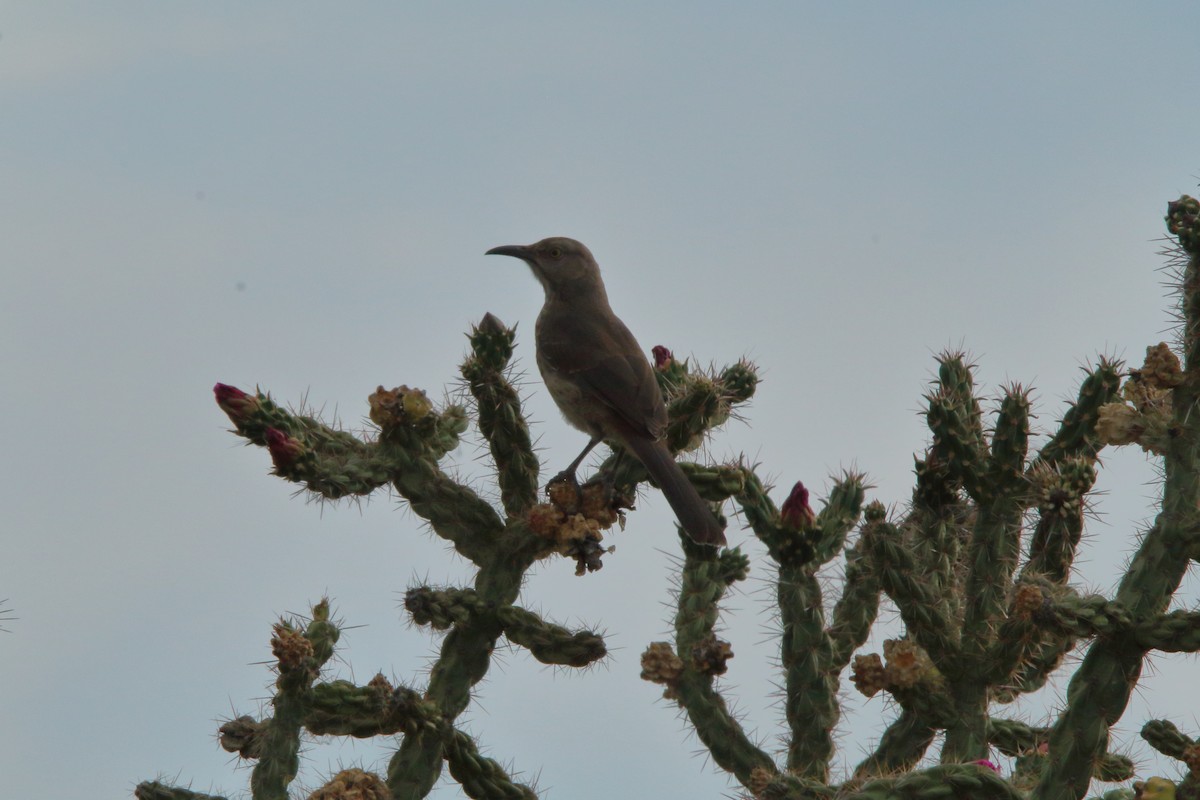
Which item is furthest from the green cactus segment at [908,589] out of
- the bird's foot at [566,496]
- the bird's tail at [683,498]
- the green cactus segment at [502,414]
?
the green cactus segment at [502,414]

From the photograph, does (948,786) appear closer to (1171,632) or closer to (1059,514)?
(1171,632)

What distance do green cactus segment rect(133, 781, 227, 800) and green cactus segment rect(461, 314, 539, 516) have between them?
4.59 ft

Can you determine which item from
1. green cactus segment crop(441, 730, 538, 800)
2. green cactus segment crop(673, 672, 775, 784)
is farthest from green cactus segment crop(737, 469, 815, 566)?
green cactus segment crop(441, 730, 538, 800)

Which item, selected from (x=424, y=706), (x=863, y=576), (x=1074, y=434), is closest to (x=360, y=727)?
(x=424, y=706)

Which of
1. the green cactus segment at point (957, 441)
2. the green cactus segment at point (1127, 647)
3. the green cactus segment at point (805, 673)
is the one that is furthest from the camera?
the green cactus segment at point (957, 441)

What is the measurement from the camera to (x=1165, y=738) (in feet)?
16.6

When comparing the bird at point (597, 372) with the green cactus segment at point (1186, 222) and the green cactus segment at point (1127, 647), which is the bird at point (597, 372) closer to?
the green cactus segment at point (1127, 647)

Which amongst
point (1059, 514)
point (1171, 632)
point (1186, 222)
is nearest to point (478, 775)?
point (1171, 632)

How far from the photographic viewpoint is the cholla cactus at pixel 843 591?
438cm

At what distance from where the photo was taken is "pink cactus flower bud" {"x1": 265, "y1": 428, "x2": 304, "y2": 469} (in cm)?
457

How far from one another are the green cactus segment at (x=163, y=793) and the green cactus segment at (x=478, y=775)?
30.0 inches

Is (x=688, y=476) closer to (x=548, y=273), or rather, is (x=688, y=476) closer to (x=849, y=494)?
(x=849, y=494)

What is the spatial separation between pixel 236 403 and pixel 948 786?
2.57m

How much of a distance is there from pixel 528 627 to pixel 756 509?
915 millimetres
